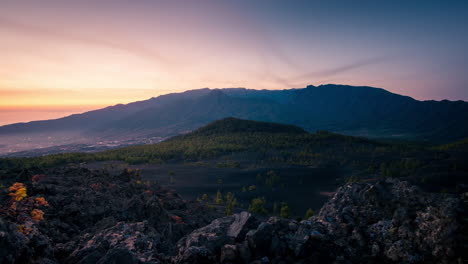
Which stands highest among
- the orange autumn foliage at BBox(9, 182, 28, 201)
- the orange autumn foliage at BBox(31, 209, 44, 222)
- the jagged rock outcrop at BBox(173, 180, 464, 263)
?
the orange autumn foliage at BBox(9, 182, 28, 201)

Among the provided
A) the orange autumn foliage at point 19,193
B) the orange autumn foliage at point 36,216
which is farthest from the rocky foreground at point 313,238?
the orange autumn foliage at point 19,193

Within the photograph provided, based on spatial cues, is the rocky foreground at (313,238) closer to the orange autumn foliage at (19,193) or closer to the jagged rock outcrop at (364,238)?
the jagged rock outcrop at (364,238)

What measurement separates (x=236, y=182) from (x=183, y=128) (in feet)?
496

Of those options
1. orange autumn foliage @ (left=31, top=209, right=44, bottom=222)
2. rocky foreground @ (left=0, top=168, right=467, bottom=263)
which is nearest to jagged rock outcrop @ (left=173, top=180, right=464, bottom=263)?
rocky foreground @ (left=0, top=168, right=467, bottom=263)

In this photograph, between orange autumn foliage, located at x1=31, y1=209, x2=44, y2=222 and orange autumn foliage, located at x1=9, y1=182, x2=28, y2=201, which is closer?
orange autumn foliage, located at x1=31, y1=209, x2=44, y2=222

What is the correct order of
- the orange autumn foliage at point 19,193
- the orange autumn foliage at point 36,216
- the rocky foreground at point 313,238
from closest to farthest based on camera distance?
the rocky foreground at point 313,238 < the orange autumn foliage at point 36,216 < the orange autumn foliage at point 19,193

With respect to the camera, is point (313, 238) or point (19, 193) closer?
point (313, 238)

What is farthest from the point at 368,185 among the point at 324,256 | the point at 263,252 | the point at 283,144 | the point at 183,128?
the point at 183,128

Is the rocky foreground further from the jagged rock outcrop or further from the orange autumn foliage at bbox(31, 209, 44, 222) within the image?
the orange autumn foliage at bbox(31, 209, 44, 222)

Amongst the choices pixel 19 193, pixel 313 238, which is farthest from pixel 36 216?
pixel 313 238

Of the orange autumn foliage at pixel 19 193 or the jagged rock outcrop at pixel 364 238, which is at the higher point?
the orange autumn foliage at pixel 19 193

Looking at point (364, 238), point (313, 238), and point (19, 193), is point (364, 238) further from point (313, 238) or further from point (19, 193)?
point (19, 193)

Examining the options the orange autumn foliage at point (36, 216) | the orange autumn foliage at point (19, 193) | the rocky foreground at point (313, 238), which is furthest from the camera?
the orange autumn foliage at point (19, 193)

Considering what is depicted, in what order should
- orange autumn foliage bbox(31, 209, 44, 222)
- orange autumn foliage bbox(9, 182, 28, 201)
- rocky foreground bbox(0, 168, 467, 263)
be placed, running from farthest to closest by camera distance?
orange autumn foliage bbox(9, 182, 28, 201) → orange autumn foliage bbox(31, 209, 44, 222) → rocky foreground bbox(0, 168, 467, 263)
